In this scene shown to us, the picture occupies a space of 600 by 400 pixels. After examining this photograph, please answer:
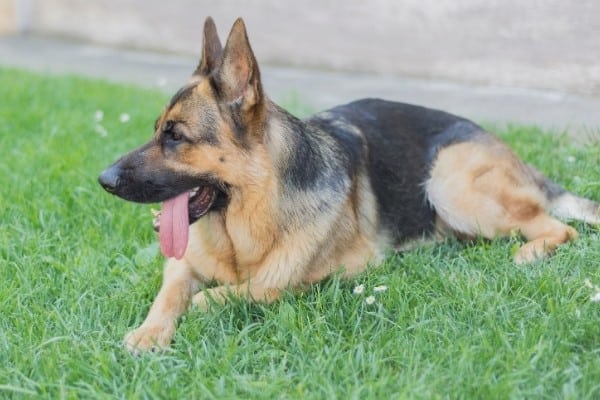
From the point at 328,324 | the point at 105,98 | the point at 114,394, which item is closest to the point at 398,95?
the point at 105,98

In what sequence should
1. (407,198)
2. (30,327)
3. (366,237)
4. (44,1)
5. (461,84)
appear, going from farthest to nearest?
(44,1)
(461,84)
(407,198)
(366,237)
(30,327)

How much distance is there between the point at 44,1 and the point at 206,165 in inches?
428

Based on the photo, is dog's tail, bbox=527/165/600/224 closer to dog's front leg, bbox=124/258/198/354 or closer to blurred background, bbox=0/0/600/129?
blurred background, bbox=0/0/600/129

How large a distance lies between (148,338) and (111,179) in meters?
0.76

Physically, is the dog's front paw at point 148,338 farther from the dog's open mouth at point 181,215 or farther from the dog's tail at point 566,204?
the dog's tail at point 566,204

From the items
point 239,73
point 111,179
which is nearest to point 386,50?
point 239,73

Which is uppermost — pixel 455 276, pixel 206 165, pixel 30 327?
pixel 206 165

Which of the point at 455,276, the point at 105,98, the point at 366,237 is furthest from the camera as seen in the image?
the point at 105,98

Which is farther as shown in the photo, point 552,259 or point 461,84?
point 461,84

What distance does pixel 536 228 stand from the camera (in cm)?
439

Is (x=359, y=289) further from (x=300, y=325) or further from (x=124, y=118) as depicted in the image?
(x=124, y=118)

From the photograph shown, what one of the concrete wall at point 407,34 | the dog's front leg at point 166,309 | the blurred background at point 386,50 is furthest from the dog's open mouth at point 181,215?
the concrete wall at point 407,34

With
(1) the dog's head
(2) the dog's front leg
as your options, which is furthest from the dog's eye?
(2) the dog's front leg

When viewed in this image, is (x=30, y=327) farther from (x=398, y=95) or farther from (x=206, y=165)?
(x=398, y=95)
